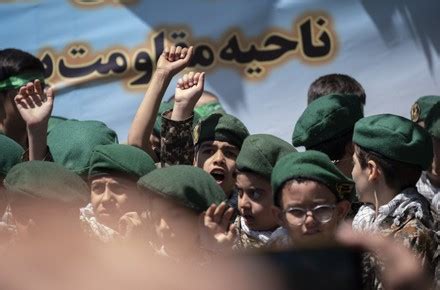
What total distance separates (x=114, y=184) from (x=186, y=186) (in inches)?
27.9

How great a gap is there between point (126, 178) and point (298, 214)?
851 mm

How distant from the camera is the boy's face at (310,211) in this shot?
3.10 metres

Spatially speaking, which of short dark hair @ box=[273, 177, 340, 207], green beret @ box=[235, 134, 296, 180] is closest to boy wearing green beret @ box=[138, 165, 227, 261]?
short dark hair @ box=[273, 177, 340, 207]

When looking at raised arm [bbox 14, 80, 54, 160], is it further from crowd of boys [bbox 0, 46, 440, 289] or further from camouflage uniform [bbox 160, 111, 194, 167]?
camouflage uniform [bbox 160, 111, 194, 167]

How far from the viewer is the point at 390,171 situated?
134 inches

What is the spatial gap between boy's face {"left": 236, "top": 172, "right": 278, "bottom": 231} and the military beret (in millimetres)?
936

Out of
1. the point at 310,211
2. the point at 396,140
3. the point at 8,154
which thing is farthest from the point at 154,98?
the point at 310,211

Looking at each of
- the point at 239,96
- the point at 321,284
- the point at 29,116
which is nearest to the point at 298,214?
the point at 29,116

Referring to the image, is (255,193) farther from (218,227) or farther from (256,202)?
(218,227)

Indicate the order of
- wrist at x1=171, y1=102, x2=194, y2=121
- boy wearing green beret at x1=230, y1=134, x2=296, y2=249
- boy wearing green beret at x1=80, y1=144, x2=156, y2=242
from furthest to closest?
wrist at x1=171, y1=102, x2=194, y2=121 < boy wearing green beret at x1=80, y1=144, x2=156, y2=242 < boy wearing green beret at x1=230, y1=134, x2=296, y2=249

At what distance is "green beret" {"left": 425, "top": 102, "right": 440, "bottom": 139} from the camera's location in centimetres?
471

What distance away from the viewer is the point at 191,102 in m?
4.24

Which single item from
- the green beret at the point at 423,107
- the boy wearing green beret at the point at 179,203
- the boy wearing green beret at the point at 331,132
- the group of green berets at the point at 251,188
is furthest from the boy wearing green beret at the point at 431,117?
the boy wearing green beret at the point at 179,203

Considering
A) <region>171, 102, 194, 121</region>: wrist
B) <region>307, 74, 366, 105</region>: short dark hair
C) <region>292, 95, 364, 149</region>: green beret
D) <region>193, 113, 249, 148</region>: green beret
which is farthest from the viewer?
<region>307, 74, 366, 105</region>: short dark hair
